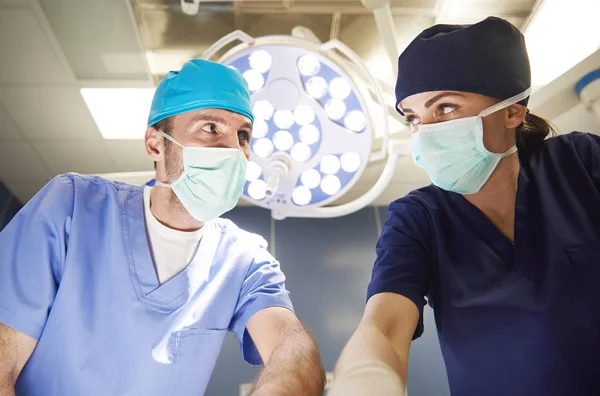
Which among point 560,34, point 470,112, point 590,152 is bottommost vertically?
point 590,152

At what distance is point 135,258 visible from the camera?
3.93 feet

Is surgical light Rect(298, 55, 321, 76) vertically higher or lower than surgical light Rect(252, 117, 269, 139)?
higher

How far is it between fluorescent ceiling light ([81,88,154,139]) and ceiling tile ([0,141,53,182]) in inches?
18.6

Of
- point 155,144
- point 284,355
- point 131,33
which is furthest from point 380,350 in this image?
point 131,33

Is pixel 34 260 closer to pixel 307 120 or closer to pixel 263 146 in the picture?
pixel 263 146

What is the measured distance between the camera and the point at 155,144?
1358 millimetres

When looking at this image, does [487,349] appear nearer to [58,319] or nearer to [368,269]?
Result: [58,319]

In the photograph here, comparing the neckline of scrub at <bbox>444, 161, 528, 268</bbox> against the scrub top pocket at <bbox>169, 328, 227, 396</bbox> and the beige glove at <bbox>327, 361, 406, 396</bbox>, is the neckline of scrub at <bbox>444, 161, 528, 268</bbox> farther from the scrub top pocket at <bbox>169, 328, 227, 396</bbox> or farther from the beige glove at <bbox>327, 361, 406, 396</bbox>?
the scrub top pocket at <bbox>169, 328, 227, 396</bbox>

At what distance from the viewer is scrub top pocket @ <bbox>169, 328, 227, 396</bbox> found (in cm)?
115

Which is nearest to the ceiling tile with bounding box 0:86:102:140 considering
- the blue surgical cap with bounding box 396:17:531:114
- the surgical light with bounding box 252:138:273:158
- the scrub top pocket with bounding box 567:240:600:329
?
the surgical light with bounding box 252:138:273:158

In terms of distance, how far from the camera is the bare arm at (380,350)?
2.05ft

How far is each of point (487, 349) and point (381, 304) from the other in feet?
0.77

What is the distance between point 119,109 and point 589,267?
1992 mm

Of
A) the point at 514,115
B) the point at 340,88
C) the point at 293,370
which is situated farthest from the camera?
the point at 340,88
